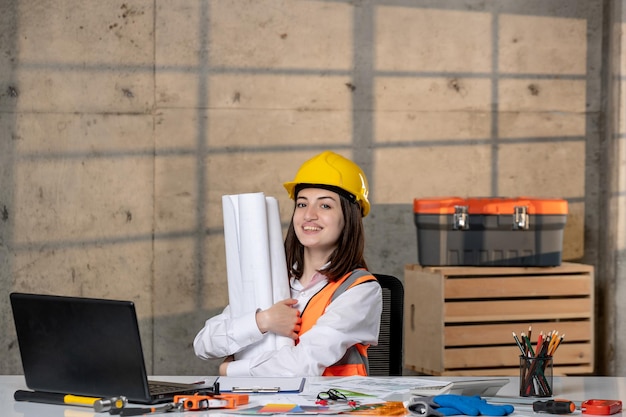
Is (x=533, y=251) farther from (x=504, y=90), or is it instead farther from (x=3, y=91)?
(x=3, y=91)

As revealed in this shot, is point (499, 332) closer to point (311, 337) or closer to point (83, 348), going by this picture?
point (311, 337)

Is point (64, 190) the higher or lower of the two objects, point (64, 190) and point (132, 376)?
the higher

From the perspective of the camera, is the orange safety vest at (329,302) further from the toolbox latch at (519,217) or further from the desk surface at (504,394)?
the toolbox latch at (519,217)

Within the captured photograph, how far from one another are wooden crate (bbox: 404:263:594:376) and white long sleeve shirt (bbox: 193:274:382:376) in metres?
2.16

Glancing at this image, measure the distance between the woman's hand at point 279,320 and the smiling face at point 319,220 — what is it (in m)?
0.25

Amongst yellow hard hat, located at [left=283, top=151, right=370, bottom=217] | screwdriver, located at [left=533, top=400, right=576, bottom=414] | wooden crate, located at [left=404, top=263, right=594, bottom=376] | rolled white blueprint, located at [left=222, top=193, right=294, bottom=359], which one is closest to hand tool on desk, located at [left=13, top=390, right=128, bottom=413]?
rolled white blueprint, located at [left=222, top=193, right=294, bottom=359]

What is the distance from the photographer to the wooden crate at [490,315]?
15.9ft

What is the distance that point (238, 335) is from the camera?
2660mm

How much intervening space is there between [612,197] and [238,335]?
3.48 m

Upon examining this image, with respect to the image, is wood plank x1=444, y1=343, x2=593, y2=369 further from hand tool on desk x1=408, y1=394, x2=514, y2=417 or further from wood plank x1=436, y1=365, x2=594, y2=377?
hand tool on desk x1=408, y1=394, x2=514, y2=417

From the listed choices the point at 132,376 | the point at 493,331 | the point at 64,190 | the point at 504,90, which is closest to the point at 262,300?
the point at 132,376

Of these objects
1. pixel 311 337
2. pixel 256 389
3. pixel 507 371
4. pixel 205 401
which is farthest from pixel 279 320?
pixel 507 371

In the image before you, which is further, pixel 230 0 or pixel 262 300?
pixel 230 0

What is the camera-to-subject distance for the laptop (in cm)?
199
